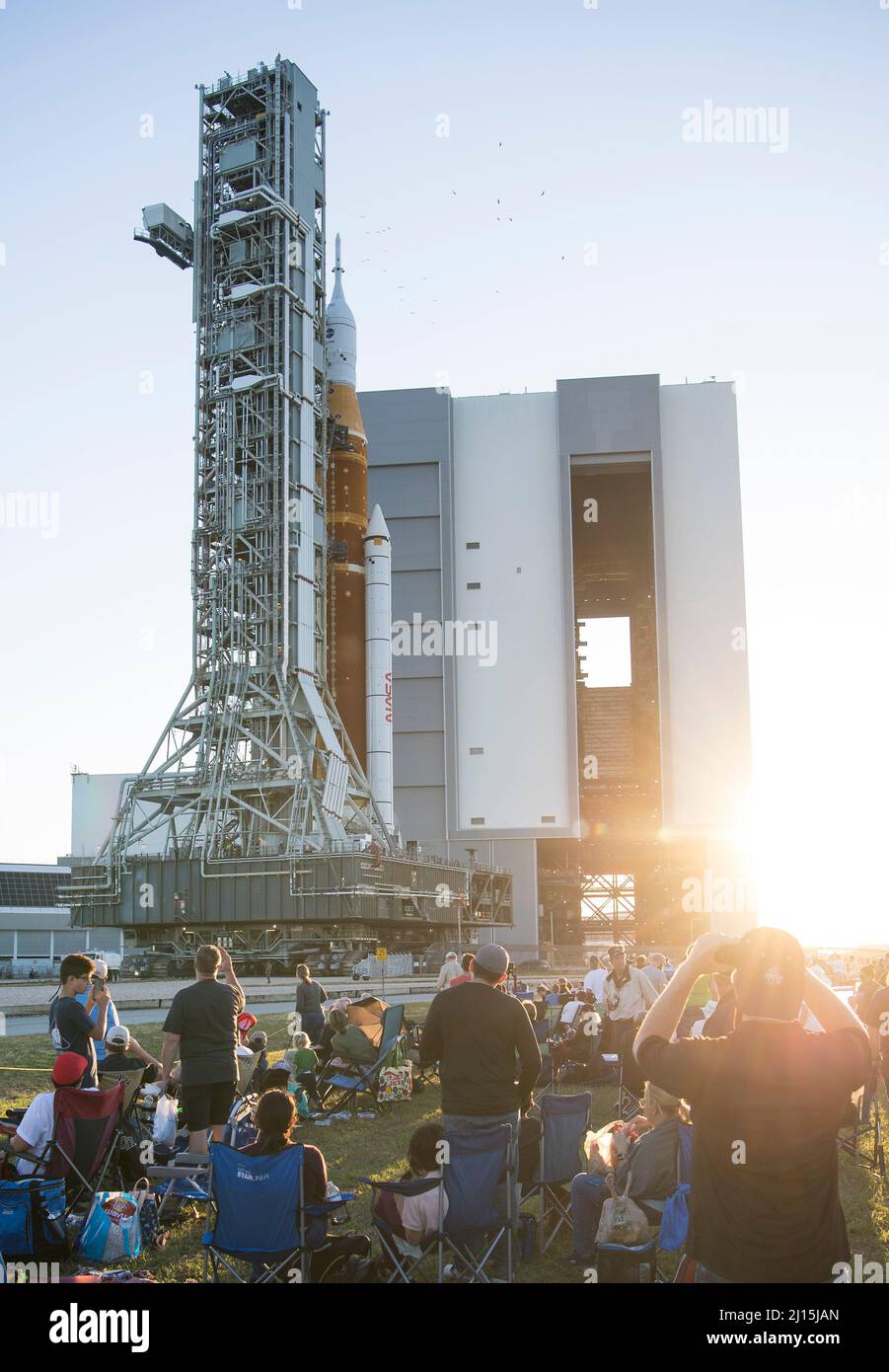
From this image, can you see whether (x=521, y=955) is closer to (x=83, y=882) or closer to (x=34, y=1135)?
(x=83, y=882)

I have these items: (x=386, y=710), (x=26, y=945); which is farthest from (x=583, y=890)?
(x=26, y=945)

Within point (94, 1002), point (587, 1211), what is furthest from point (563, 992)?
point (587, 1211)

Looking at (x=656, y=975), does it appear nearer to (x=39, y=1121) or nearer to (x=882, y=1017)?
(x=882, y=1017)

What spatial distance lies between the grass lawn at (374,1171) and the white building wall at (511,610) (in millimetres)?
40512

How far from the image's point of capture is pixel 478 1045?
23.4ft

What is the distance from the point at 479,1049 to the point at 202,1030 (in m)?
2.72

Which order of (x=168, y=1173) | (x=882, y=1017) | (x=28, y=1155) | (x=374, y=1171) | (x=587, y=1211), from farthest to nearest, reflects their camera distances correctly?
(x=882, y=1017)
(x=374, y=1171)
(x=168, y=1173)
(x=28, y=1155)
(x=587, y=1211)

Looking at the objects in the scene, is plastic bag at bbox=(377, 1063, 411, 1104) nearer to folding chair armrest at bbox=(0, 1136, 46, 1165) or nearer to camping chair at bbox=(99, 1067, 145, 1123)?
camping chair at bbox=(99, 1067, 145, 1123)

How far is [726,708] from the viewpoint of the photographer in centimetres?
5853

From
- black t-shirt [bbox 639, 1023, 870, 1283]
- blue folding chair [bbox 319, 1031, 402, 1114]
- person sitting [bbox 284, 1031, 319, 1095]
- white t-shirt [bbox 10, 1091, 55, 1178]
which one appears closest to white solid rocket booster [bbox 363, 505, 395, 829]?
blue folding chair [bbox 319, 1031, 402, 1114]

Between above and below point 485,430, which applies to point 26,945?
below

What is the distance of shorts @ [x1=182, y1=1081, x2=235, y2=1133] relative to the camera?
9.05 m

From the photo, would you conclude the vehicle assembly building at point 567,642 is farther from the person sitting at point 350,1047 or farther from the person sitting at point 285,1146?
the person sitting at point 285,1146
